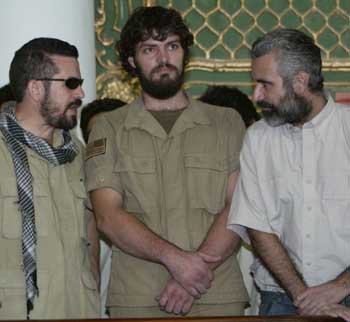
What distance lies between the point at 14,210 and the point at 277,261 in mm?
927

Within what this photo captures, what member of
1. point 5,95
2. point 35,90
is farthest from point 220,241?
point 5,95

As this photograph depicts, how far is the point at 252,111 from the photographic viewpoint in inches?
168

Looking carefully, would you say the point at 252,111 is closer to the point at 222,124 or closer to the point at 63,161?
the point at 222,124

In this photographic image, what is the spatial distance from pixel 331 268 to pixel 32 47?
136cm

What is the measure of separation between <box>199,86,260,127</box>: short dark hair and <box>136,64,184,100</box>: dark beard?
560 mm

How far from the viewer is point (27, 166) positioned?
135 inches

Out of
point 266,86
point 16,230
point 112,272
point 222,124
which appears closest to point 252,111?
point 222,124

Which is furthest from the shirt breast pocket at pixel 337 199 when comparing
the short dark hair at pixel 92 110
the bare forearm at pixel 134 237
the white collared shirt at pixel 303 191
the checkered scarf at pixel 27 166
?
the short dark hair at pixel 92 110

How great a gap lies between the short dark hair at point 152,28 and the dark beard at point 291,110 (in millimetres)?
533

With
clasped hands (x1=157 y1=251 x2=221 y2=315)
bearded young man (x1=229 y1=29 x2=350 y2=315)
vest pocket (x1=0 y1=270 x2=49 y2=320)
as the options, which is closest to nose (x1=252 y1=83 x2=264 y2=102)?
bearded young man (x1=229 y1=29 x2=350 y2=315)

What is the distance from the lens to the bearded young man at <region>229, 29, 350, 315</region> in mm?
3400

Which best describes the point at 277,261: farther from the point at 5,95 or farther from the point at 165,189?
the point at 5,95

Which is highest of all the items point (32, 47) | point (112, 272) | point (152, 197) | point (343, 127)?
point (32, 47)

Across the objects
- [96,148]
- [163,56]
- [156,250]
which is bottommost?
[156,250]
